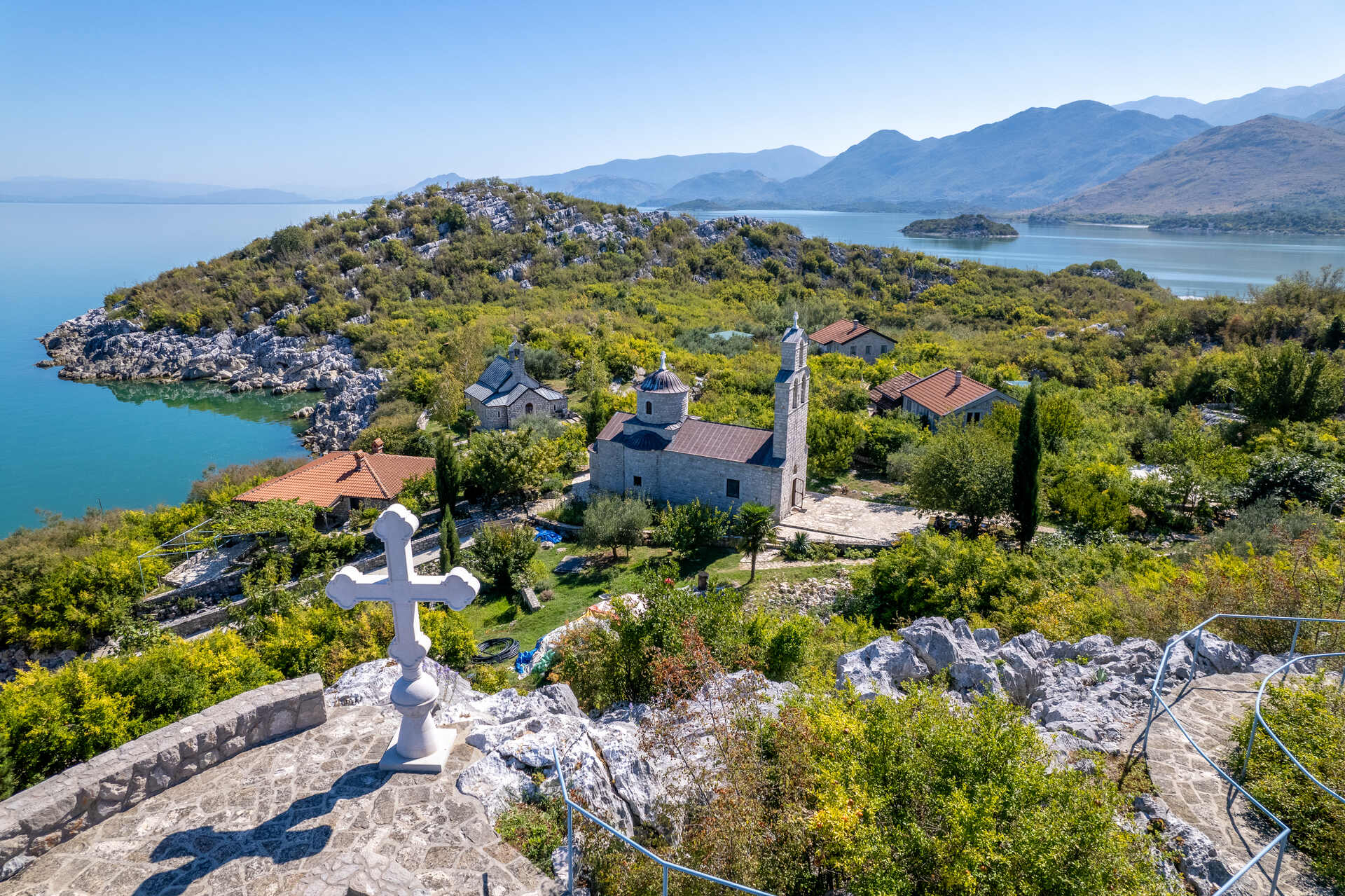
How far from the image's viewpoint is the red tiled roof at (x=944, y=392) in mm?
33375

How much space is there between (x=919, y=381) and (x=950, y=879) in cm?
3410

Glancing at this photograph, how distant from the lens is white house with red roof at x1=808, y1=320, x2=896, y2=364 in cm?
4959

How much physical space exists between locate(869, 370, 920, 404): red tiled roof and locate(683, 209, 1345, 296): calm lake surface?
66233 millimetres

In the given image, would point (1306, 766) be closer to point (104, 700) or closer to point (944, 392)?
point (104, 700)

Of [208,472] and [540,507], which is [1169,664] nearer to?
[540,507]

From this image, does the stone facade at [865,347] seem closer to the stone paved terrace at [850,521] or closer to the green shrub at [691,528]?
the stone paved terrace at [850,521]

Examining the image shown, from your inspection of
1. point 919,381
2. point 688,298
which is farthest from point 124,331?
point 919,381

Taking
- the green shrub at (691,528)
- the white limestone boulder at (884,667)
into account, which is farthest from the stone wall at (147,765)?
the green shrub at (691,528)

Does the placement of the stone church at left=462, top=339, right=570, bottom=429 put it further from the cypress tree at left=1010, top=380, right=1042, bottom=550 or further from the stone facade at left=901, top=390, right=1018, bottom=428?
the cypress tree at left=1010, top=380, right=1042, bottom=550

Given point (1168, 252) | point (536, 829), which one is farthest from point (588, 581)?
point (1168, 252)

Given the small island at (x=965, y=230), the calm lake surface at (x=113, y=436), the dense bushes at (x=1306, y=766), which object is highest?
the small island at (x=965, y=230)

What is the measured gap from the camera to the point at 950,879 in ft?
15.8

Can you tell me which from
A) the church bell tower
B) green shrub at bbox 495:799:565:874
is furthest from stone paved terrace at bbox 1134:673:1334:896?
the church bell tower

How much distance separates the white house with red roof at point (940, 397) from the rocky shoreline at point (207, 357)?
3729 centimetres
